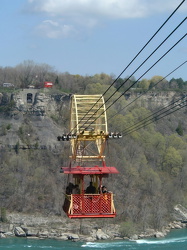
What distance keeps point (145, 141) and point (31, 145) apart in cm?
1925

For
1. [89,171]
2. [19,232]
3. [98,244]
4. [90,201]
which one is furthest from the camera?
[19,232]

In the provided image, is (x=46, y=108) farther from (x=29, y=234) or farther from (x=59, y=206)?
(x=29, y=234)

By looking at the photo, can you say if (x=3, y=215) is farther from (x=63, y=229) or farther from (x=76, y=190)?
(x=76, y=190)

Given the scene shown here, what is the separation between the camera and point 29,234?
79125 millimetres

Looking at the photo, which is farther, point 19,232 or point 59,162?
point 59,162

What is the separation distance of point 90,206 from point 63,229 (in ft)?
188

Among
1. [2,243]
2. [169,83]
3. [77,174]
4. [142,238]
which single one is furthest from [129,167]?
[77,174]

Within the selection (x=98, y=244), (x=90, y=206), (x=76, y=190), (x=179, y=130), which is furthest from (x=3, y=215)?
(x=90, y=206)

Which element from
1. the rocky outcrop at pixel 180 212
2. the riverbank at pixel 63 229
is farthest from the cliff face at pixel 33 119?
the rocky outcrop at pixel 180 212

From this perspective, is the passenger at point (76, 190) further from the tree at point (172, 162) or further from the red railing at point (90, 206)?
the tree at point (172, 162)

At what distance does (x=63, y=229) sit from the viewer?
3219 inches

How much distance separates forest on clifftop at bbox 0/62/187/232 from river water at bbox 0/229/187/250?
8.36m

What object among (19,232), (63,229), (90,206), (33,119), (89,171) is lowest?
(19,232)

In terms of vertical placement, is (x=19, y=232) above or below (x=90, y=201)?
below
